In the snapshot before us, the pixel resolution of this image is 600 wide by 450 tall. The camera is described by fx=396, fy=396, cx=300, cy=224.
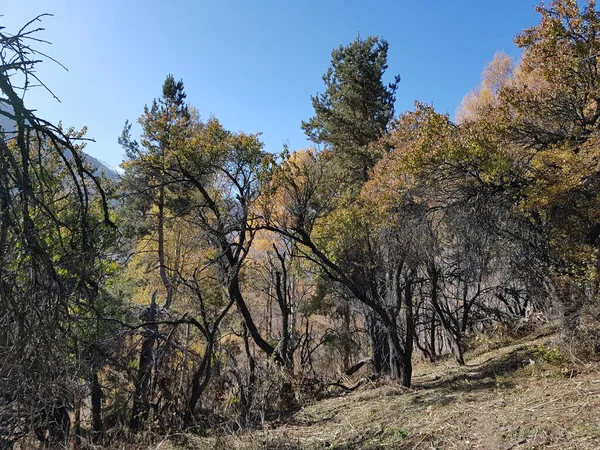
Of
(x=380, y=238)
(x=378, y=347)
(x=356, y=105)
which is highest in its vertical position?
(x=356, y=105)

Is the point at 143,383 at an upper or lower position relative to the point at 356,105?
lower

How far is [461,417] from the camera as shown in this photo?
438 centimetres

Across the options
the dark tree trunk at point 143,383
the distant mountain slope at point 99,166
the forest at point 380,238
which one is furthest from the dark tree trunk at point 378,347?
the distant mountain slope at point 99,166

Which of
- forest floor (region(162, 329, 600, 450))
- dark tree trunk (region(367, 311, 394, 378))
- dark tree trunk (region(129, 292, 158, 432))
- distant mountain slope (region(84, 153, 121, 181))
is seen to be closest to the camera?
distant mountain slope (region(84, 153, 121, 181))

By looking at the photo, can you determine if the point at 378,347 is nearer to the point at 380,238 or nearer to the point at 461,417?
the point at 380,238

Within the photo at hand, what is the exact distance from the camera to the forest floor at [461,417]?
11.7 feet

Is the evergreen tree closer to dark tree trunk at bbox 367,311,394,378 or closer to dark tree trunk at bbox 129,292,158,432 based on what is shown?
dark tree trunk at bbox 367,311,394,378

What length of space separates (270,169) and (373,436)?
577 cm

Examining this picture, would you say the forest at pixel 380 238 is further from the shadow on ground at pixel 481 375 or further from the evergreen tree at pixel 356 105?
the evergreen tree at pixel 356 105

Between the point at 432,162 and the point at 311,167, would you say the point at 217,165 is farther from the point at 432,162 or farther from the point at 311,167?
the point at 432,162

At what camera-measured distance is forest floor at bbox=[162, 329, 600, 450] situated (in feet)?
11.7

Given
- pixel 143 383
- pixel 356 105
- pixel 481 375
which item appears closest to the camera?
pixel 143 383

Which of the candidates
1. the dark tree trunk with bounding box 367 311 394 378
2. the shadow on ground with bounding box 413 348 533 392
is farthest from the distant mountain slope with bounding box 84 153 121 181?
the dark tree trunk with bounding box 367 311 394 378

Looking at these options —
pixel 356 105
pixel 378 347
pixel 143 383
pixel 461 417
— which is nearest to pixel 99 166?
pixel 143 383
